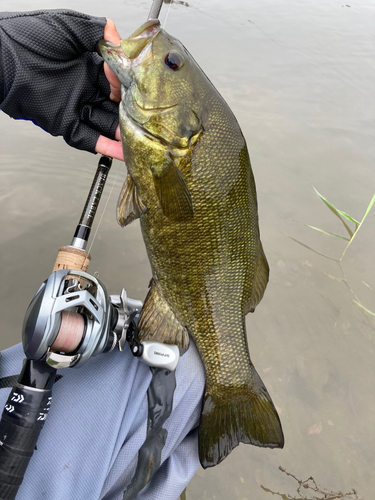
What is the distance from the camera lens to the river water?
6.63 ft

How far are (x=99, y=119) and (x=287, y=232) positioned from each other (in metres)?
1.85

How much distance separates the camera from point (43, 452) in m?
1.18

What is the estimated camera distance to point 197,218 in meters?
1.34

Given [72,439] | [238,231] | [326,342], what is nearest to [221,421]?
[72,439]

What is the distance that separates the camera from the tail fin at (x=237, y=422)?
56.2 inches

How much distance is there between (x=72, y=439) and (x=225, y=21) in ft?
20.1

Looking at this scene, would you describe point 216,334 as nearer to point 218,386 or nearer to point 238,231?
point 218,386

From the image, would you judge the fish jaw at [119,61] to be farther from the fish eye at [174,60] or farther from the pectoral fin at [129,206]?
the pectoral fin at [129,206]

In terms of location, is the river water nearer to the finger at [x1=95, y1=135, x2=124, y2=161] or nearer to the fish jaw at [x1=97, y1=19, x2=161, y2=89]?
the finger at [x1=95, y1=135, x2=124, y2=161]

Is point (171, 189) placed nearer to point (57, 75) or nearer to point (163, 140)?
point (163, 140)

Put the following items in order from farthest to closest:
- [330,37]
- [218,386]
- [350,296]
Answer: [330,37], [350,296], [218,386]

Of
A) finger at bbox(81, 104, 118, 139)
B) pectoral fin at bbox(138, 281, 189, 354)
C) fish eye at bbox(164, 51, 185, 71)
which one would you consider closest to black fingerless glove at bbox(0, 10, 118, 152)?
finger at bbox(81, 104, 118, 139)

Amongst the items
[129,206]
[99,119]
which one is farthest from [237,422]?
[99,119]

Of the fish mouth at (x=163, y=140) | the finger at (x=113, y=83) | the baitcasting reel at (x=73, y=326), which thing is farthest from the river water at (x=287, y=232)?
the fish mouth at (x=163, y=140)
